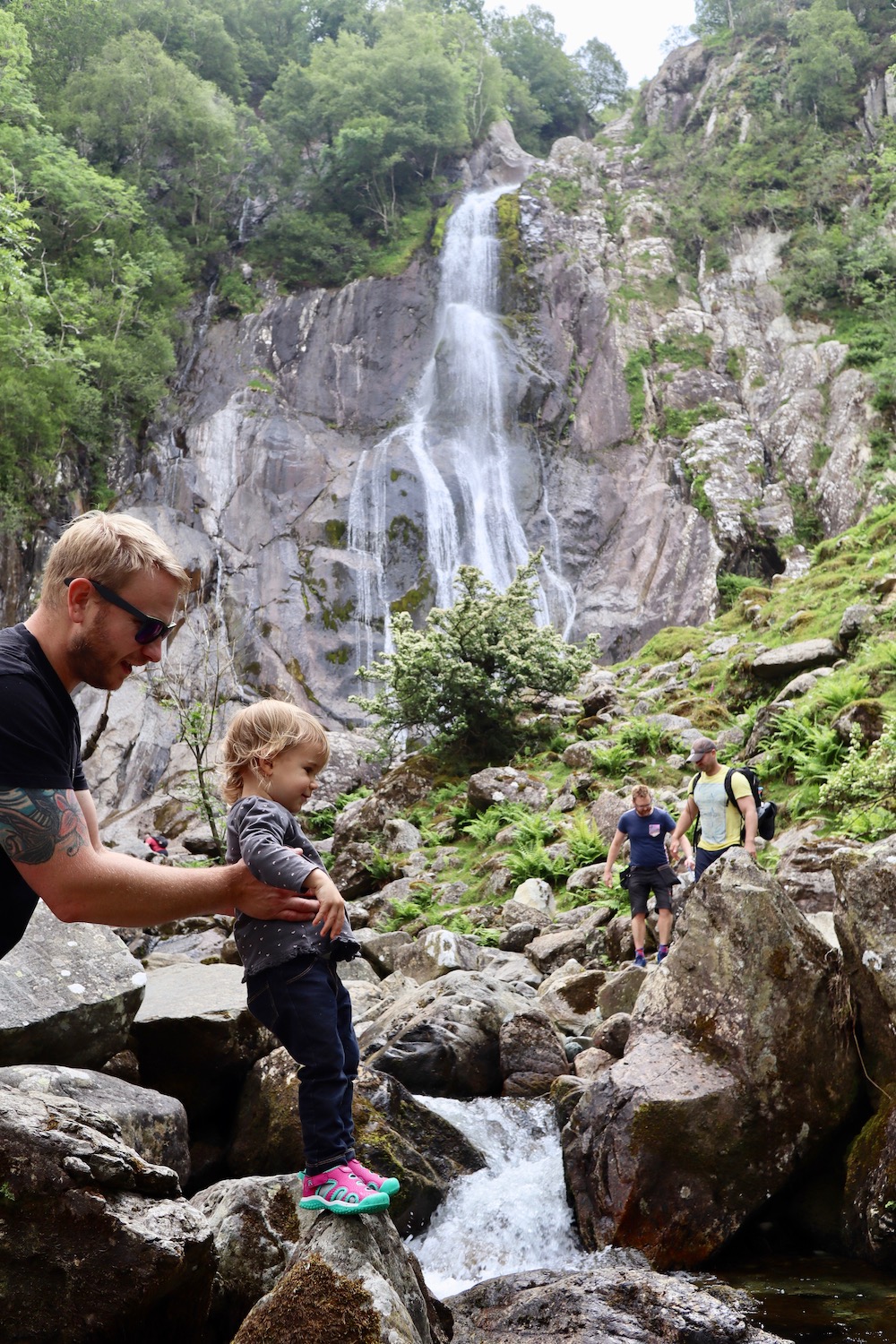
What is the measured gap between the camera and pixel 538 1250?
5.31 metres

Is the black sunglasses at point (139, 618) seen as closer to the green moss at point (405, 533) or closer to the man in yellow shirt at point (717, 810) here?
the man in yellow shirt at point (717, 810)

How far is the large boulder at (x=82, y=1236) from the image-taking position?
9.52 feet

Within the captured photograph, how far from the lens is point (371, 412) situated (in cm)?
3494

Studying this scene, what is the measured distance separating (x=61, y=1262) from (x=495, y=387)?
34.3 metres

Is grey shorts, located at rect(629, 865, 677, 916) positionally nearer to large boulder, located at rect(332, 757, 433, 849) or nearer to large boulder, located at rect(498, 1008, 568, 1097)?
large boulder, located at rect(498, 1008, 568, 1097)

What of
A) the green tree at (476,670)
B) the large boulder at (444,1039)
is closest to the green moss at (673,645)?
the green tree at (476,670)

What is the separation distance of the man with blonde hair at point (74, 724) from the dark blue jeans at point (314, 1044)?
689mm

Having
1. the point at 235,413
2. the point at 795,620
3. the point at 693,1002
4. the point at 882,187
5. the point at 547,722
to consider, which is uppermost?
the point at 882,187

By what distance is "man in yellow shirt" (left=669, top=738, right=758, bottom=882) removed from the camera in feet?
28.5

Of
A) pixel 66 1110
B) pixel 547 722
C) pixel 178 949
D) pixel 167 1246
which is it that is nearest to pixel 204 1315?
pixel 167 1246

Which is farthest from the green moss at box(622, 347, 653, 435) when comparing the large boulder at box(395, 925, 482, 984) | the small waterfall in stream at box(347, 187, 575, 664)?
the large boulder at box(395, 925, 482, 984)

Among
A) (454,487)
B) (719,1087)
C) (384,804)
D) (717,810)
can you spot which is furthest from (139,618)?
(454,487)

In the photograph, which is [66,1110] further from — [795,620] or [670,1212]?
[795,620]

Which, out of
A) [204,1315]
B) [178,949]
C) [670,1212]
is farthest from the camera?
[178,949]
